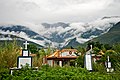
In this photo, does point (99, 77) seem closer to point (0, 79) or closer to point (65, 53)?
point (0, 79)

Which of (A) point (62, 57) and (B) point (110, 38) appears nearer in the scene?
(A) point (62, 57)

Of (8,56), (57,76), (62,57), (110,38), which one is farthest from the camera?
(110,38)

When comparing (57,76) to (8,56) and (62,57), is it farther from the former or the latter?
(62,57)

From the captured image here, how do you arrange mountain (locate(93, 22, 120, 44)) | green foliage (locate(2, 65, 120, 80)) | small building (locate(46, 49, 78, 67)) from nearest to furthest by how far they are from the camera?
green foliage (locate(2, 65, 120, 80))
small building (locate(46, 49, 78, 67))
mountain (locate(93, 22, 120, 44))

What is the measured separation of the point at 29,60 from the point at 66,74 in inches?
118

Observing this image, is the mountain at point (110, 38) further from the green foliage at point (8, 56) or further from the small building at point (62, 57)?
the green foliage at point (8, 56)

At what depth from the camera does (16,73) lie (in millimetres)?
8203

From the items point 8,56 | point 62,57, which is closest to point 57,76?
point 8,56

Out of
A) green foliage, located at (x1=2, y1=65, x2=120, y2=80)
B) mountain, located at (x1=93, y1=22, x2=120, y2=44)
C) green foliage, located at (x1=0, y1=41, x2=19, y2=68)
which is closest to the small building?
green foliage, located at (x1=0, y1=41, x2=19, y2=68)

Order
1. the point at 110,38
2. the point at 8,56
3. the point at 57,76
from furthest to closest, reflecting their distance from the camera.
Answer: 1. the point at 110,38
2. the point at 8,56
3. the point at 57,76

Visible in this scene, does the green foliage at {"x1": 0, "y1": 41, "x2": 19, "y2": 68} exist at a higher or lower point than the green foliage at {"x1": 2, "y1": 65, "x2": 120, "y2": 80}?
higher

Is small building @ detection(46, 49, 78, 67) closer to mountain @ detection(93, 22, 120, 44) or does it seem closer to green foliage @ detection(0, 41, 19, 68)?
green foliage @ detection(0, 41, 19, 68)

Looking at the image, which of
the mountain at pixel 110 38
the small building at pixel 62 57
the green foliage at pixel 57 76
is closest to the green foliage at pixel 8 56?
the green foliage at pixel 57 76

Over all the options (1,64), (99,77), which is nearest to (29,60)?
(1,64)
